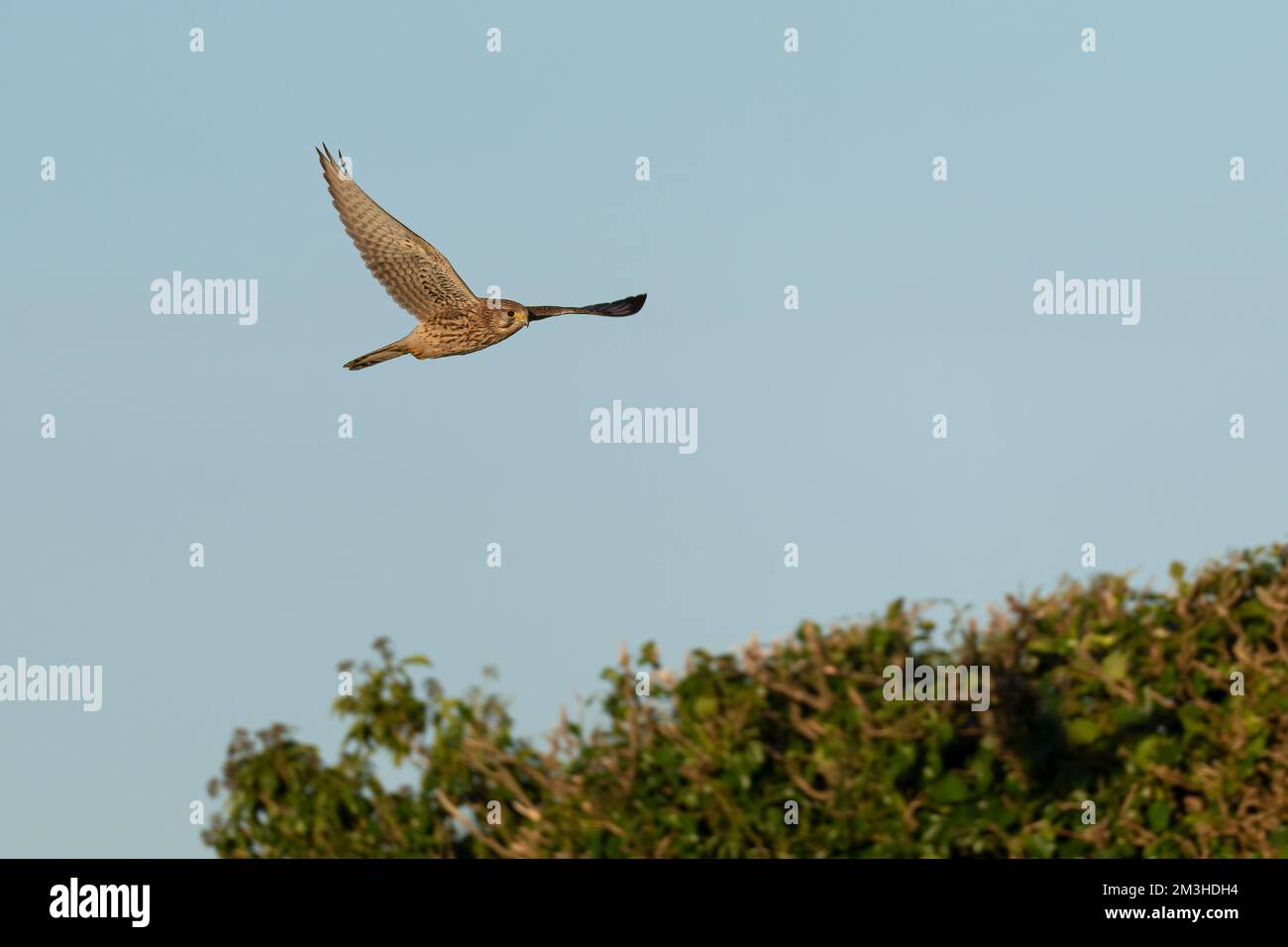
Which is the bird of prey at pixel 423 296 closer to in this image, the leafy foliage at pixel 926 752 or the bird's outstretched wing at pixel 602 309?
the bird's outstretched wing at pixel 602 309

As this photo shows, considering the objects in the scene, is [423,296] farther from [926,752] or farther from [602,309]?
[926,752]

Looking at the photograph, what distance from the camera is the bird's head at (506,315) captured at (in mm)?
9492

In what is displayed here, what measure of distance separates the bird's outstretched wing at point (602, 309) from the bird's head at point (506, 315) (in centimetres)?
16

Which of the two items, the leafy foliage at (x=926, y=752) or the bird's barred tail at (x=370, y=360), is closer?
the leafy foliage at (x=926, y=752)

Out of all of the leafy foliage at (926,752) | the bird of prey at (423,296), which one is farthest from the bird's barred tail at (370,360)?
the leafy foliage at (926,752)

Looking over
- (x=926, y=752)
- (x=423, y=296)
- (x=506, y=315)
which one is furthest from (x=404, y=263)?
(x=926, y=752)

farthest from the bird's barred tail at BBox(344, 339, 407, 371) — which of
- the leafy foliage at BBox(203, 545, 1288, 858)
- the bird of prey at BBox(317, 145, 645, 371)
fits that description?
the leafy foliage at BBox(203, 545, 1288, 858)

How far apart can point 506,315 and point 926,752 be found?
148 inches

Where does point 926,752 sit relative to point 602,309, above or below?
below

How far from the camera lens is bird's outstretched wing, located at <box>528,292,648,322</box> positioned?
9773mm

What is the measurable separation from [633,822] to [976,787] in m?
1.53

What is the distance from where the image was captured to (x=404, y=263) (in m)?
9.91
